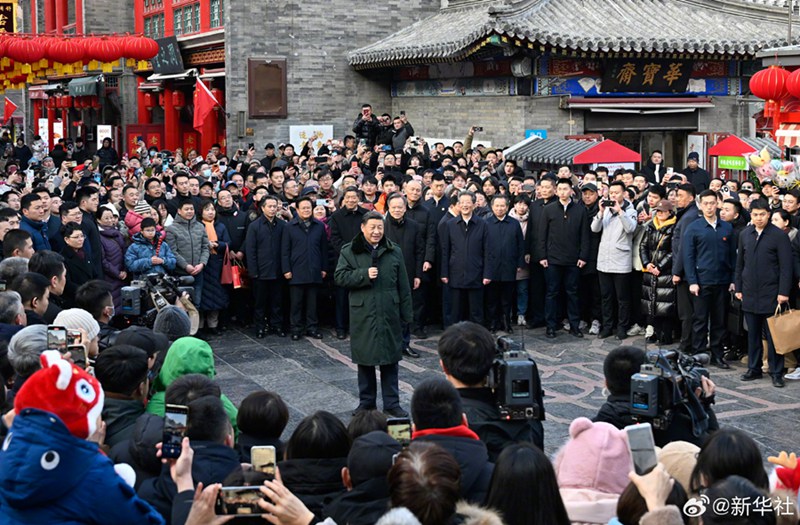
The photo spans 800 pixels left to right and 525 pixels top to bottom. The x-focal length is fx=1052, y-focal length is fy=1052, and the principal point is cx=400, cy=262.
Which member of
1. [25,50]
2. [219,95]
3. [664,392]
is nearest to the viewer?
[664,392]

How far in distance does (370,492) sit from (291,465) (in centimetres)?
50

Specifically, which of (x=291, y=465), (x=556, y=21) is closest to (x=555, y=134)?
(x=556, y=21)

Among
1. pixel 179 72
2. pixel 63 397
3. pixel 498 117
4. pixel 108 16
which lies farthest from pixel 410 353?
pixel 108 16

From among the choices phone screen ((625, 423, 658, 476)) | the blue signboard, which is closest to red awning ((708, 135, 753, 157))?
the blue signboard

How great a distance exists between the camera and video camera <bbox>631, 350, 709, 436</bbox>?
488 cm

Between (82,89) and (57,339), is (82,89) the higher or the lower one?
the higher one

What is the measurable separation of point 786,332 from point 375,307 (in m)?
3.91

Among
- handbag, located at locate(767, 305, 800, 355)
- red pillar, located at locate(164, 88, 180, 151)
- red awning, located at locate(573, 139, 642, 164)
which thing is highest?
red pillar, located at locate(164, 88, 180, 151)

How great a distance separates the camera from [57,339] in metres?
5.28

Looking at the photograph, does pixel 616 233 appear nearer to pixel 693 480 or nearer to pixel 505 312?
pixel 505 312

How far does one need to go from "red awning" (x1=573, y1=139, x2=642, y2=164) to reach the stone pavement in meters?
4.42

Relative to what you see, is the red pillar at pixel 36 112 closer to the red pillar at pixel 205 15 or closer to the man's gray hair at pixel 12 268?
the red pillar at pixel 205 15

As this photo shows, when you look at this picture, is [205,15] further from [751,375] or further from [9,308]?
[9,308]

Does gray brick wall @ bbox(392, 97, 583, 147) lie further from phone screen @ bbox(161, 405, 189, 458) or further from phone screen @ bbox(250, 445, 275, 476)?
phone screen @ bbox(250, 445, 275, 476)
